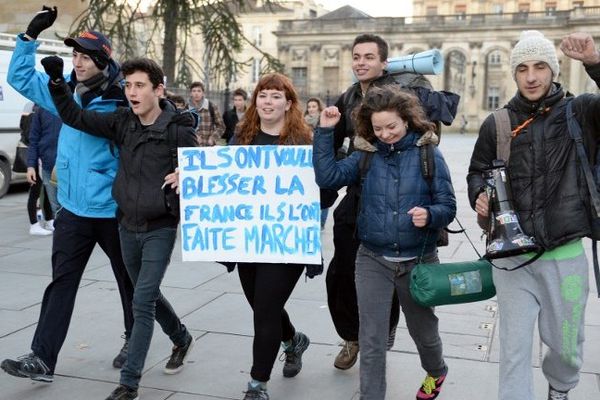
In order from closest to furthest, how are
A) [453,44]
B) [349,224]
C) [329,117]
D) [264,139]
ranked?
[329,117]
[264,139]
[349,224]
[453,44]

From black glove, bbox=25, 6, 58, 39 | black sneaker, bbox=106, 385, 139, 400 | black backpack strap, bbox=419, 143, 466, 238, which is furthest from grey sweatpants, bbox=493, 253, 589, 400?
black glove, bbox=25, 6, 58, 39

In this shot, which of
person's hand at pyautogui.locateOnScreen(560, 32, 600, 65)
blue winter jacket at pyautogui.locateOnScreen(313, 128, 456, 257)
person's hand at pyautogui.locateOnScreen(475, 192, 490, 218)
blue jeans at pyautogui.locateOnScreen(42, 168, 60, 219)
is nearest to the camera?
person's hand at pyautogui.locateOnScreen(560, 32, 600, 65)

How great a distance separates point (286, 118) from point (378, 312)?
3.70 ft

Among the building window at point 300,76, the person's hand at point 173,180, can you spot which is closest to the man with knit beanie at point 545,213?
the person's hand at point 173,180

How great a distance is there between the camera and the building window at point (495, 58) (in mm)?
72938

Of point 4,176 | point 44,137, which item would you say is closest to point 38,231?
point 44,137

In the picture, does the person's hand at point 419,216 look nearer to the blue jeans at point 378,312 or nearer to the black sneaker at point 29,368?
the blue jeans at point 378,312

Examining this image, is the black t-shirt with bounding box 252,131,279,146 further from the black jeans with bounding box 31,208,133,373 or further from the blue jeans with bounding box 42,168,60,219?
the blue jeans with bounding box 42,168,60,219

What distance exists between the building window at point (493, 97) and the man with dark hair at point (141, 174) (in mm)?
70915

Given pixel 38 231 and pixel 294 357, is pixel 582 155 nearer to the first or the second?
pixel 294 357

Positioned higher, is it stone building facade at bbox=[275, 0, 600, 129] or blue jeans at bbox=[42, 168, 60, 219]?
stone building facade at bbox=[275, 0, 600, 129]

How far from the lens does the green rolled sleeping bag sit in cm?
343

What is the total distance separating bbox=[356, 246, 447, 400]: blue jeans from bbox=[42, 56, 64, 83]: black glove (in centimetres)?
179

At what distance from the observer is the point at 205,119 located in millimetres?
9773
